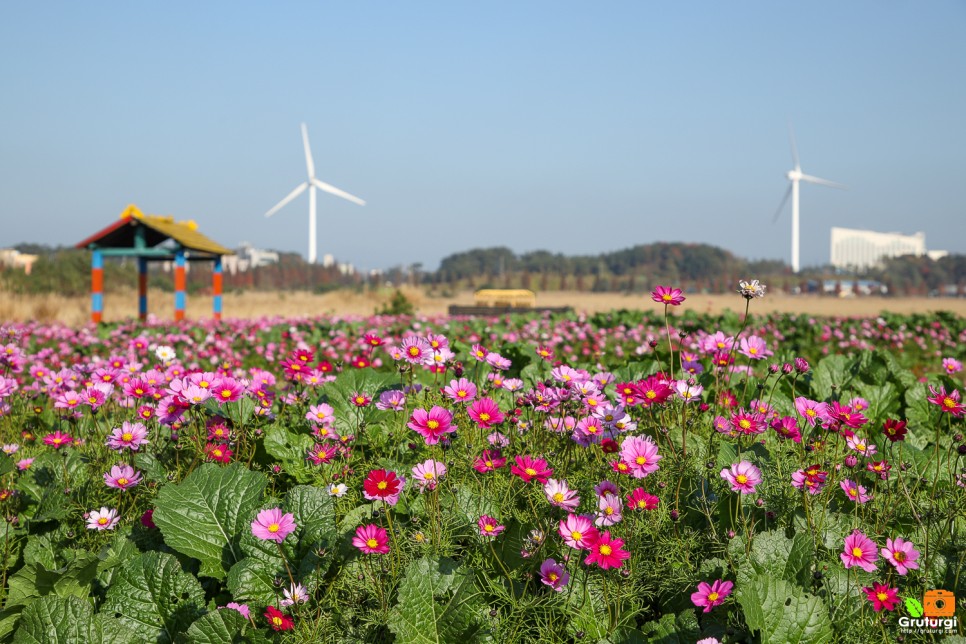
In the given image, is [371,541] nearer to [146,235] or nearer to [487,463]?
[487,463]

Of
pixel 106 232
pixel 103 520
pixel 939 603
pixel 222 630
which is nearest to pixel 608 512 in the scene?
pixel 939 603

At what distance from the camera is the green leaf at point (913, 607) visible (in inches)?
77.9

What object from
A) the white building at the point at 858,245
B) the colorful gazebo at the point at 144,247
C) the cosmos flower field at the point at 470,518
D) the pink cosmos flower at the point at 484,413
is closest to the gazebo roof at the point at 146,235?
the colorful gazebo at the point at 144,247

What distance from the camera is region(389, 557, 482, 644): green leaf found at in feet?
6.31

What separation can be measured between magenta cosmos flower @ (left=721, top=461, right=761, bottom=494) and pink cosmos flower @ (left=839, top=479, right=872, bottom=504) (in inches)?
16.2

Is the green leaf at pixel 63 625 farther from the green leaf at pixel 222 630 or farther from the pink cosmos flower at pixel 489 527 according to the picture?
the pink cosmos flower at pixel 489 527

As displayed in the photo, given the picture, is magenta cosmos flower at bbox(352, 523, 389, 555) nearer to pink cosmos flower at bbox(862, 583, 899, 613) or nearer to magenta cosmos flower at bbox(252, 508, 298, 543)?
magenta cosmos flower at bbox(252, 508, 298, 543)

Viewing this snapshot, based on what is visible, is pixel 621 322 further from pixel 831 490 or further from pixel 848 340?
pixel 831 490

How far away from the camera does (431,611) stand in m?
1.95

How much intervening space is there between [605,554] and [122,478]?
1.74 metres

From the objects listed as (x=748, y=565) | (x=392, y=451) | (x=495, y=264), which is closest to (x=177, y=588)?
(x=392, y=451)

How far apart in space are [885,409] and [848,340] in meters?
8.98

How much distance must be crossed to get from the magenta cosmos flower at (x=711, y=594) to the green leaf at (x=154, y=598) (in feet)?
4.54
